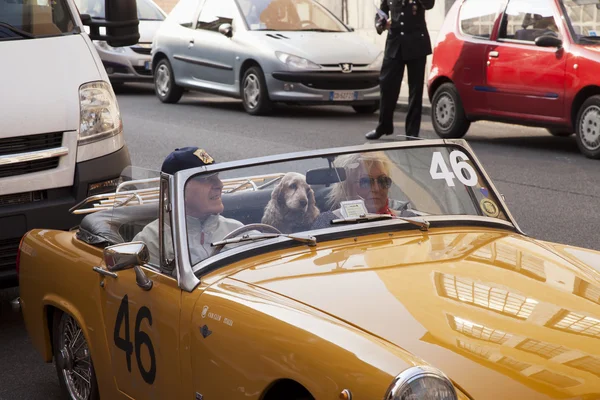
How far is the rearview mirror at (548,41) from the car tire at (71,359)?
871 centimetres

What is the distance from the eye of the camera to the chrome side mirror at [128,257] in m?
4.38

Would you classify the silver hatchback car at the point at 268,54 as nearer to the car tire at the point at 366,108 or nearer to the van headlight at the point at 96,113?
the car tire at the point at 366,108

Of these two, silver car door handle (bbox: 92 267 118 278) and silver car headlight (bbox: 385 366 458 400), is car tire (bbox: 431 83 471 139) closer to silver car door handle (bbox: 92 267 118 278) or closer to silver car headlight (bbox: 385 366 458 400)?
silver car door handle (bbox: 92 267 118 278)

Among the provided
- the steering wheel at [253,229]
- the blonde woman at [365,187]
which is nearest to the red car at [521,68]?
the blonde woman at [365,187]

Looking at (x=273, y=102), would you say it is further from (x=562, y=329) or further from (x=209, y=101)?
(x=562, y=329)

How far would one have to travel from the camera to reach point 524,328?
3.53 metres

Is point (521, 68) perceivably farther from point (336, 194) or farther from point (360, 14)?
point (360, 14)

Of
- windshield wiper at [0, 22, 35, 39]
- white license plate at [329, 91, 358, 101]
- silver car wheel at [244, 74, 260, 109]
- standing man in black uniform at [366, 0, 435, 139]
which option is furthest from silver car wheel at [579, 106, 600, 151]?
windshield wiper at [0, 22, 35, 39]

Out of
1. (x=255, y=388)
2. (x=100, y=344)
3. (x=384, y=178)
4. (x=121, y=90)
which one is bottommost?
(x=121, y=90)

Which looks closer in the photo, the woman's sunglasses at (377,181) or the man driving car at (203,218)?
the man driving car at (203,218)

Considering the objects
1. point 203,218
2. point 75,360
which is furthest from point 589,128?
point 203,218

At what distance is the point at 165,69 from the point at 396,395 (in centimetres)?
1719

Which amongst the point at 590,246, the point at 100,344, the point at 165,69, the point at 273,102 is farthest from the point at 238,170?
the point at 165,69

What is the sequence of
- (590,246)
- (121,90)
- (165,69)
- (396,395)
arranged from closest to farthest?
(396,395) < (590,246) < (165,69) < (121,90)
